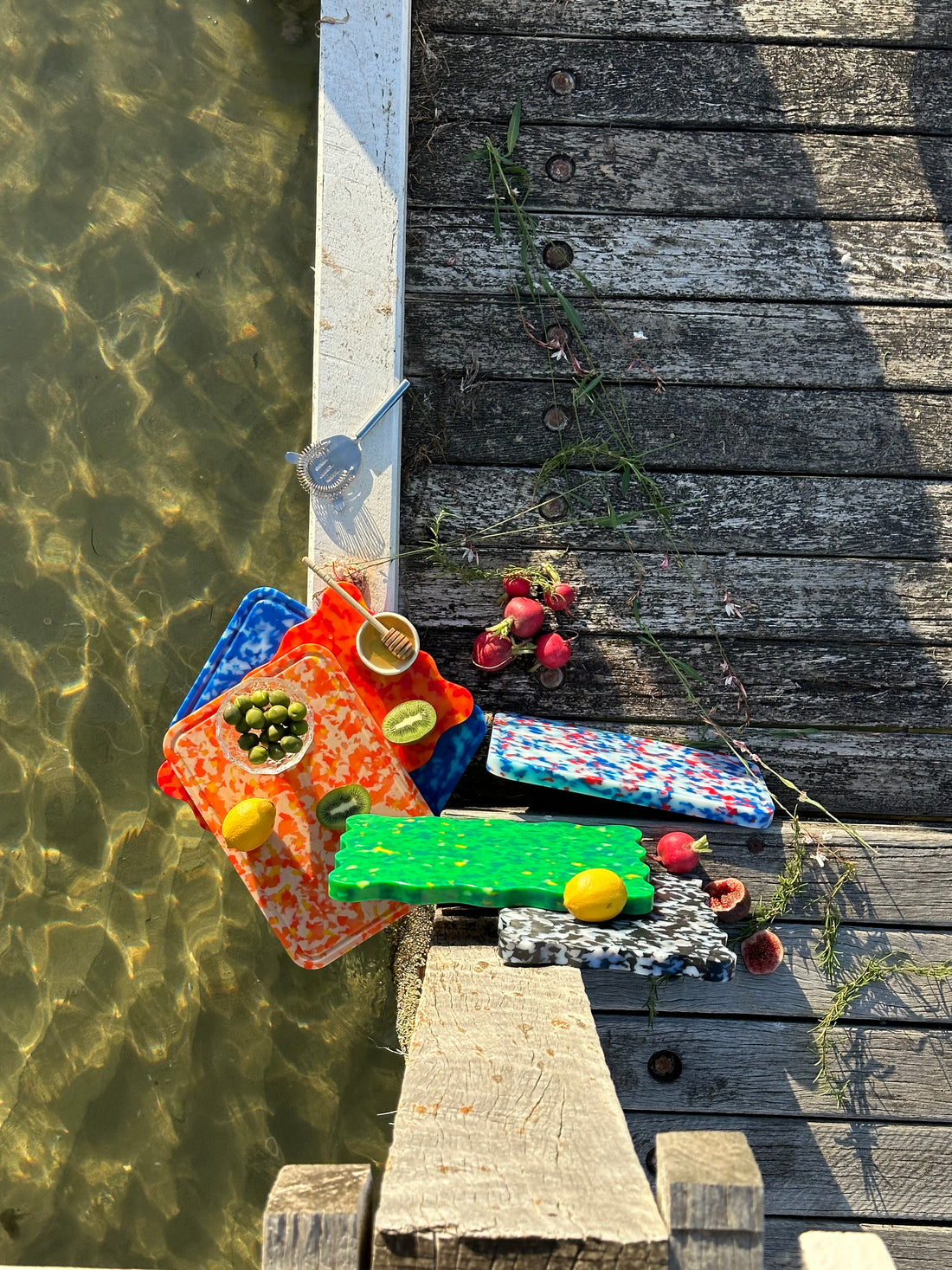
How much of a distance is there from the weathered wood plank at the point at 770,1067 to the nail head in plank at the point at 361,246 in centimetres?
210

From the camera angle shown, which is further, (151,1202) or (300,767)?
(151,1202)

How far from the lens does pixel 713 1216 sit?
145 cm

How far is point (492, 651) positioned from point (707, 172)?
78.6 inches

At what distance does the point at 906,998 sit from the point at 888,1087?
32 cm

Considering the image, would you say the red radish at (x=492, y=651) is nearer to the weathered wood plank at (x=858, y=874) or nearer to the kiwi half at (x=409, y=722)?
the kiwi half at (x=409, y=722)

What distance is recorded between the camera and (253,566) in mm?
Answer: 3914

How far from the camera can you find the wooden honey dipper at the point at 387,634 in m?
3.12

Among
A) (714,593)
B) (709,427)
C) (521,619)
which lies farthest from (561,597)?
(709,427)

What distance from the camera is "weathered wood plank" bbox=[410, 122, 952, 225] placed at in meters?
3.36

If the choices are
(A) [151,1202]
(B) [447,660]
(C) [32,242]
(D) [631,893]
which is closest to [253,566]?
(B) [447,660]

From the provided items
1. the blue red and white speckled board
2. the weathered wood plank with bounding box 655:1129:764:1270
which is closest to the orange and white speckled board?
the blue red and white speckled board

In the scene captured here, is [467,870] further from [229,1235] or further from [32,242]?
[32,242]

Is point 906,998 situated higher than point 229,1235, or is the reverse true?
point 906,998

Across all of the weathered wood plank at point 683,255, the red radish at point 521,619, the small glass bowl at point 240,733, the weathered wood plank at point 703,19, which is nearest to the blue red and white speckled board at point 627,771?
the red radish at point 521,619
